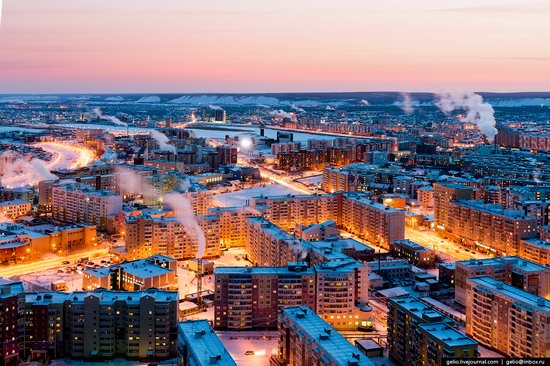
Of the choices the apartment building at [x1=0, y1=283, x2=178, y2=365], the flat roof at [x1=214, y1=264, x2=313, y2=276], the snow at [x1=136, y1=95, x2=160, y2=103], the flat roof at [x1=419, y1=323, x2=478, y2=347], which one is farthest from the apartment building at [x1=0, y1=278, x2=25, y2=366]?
the snow at [x1=136, y1=95, x2=160, y2=103]

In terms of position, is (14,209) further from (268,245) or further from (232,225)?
(268,245)

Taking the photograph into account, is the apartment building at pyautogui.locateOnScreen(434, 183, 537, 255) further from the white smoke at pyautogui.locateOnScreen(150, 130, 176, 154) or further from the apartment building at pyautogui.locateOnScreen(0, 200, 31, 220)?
the white smoke at pyautogui.locateOnScreen(150, 130, 176, 154)

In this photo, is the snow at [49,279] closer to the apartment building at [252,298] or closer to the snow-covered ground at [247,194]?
the apartment building at [252,298]

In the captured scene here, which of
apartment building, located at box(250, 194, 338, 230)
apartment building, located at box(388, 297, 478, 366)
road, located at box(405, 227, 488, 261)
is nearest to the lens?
apartment building, located at box(388, 297, 478, 366)

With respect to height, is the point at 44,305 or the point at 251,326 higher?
the point at 44,305

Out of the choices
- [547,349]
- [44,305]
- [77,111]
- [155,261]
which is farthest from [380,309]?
[77,111]

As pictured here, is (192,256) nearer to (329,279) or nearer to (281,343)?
(329,279)
